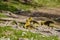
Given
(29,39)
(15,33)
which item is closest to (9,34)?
(15,33)

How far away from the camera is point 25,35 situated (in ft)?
38.2

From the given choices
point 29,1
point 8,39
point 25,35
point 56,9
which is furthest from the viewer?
point 29,1

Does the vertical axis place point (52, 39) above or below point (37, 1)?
above

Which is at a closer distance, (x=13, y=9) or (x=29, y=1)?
(x=13, y=9)

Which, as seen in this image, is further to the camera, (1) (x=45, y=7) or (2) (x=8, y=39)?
(1) (x=45, y=7)

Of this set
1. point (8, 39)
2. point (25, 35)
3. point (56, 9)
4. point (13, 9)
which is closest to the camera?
point (8, 39)

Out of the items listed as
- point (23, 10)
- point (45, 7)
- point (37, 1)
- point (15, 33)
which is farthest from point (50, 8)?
point (15, 33)

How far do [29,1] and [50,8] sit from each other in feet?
11.0

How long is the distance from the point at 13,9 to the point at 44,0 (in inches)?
336

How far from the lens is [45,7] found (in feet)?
103

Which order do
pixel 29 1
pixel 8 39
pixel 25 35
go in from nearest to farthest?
1. pixel 8 39
2. pixel 25 35
3. pixel 29 1

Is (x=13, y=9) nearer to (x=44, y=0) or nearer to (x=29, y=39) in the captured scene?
(x=44, y=0)

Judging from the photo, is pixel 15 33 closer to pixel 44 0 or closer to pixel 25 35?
pixel 25 35

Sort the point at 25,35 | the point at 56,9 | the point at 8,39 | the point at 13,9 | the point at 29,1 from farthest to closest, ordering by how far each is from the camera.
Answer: the point at 29,1, the point at 56,9, the point at 13,9, the point at 25,35, the point at 8,39
